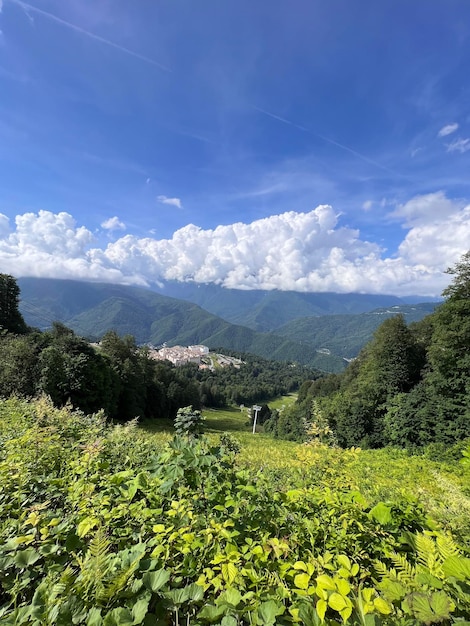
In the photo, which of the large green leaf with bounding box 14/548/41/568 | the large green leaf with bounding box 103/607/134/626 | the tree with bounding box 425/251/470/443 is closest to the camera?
the large green leaf with bounding box 103/607/134/626

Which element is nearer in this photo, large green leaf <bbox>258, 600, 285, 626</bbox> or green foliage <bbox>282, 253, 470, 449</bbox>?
large green leaf <bbox>258, 600, 285, 626</bbox>

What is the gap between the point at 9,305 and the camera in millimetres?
33969

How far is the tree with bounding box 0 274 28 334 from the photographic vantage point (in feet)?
109

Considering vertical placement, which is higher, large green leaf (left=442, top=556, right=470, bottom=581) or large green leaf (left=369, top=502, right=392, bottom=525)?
large green leaf (left=442, top=556, right=470, bottom=581)

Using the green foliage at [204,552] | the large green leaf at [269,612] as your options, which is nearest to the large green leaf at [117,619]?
the green foliage at [204,552]

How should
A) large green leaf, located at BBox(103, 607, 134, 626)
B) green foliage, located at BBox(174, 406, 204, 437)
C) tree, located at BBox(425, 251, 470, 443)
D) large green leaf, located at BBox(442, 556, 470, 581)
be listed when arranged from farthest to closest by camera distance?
tree, located at BBox(425, 251, 470, 443) → green foliage, located at BBox(174, 406, 204, 437) → large green leaf, located at BBox(442, 556, 470, 581) → large green leaf, located at BBox(103, 607, 134, 626)

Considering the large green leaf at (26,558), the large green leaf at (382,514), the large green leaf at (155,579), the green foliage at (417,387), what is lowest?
the green foliage at (417,387)

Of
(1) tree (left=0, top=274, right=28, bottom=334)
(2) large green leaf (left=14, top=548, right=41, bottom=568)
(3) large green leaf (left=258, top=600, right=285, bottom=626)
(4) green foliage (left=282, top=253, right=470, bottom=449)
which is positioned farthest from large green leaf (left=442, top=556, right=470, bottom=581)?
(1) tree (left=0, top=274, right=28, bottom=334)

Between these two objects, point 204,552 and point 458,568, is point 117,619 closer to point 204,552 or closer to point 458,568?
point 204,552

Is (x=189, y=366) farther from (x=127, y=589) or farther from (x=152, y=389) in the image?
(x=127, y=589)

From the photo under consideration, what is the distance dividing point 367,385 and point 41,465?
89.3 feet

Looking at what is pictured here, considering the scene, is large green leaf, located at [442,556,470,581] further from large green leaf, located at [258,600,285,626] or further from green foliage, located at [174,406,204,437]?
green foliage, located at [174,406,204,437]

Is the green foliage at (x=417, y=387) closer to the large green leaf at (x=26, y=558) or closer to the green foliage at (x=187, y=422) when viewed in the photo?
the green foliage at (x=187, y=422)

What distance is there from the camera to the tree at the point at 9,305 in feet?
109
